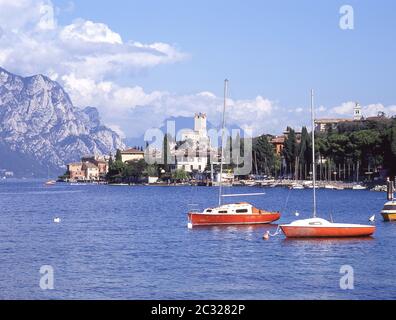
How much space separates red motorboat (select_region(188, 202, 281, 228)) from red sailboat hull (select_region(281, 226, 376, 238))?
10047mm

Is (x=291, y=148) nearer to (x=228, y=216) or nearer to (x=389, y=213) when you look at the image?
(x=389, y=213)

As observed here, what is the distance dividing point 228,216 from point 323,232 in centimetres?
1173

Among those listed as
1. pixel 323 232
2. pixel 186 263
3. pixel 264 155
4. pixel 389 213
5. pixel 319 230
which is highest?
pixel 264 155

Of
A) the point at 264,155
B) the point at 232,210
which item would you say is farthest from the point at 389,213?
the point at 264,155

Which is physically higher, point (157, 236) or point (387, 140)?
point (387, 140)

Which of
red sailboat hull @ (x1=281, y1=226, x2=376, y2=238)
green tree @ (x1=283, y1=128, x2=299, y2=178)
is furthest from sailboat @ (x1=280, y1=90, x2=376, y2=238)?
green tree @ (x1=283, y1=128, x2=299, y2=178)

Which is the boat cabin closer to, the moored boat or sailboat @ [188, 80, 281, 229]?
sailboat @ [188, 80, 281, 229]

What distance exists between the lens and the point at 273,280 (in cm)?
3216

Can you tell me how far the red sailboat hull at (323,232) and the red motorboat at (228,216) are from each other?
10047mm

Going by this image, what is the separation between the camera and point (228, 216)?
56.4 m

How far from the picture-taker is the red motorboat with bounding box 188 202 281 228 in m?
56.4

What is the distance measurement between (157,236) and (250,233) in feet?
21.4
